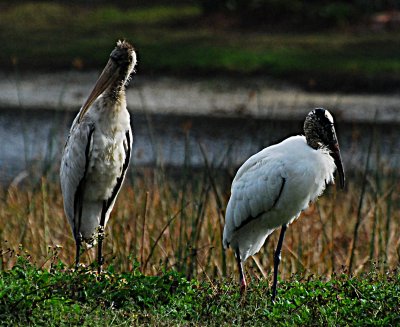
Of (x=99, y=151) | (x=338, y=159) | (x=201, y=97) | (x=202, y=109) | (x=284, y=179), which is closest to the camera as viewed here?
(x=284, y=179)

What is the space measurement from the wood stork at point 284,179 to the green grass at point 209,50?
10.7 metres

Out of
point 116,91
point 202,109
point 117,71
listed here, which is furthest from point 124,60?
point 202,109

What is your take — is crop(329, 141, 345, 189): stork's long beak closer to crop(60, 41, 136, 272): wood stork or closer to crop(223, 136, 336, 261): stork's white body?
crop(223, 136, 336, 261): stork's white body

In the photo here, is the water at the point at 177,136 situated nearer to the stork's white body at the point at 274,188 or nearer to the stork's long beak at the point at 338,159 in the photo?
the stork's white body at the point at 274,188

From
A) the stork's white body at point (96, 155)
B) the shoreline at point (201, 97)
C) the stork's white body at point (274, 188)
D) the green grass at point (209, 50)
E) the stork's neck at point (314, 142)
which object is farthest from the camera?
the green grass at point (209, 50)

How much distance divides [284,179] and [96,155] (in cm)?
117

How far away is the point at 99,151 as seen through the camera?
6480 millimetres

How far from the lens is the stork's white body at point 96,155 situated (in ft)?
21.2

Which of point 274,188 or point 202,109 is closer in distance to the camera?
point 274,188

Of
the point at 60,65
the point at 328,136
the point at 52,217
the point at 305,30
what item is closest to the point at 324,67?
the point at 305,30

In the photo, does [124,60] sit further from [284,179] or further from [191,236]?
[284,179]

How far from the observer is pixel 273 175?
5.98 metres

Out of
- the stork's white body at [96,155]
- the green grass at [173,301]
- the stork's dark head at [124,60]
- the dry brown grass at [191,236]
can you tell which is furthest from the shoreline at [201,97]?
the green grass at [173,301]

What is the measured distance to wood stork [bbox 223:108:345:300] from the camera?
5.94 metres
